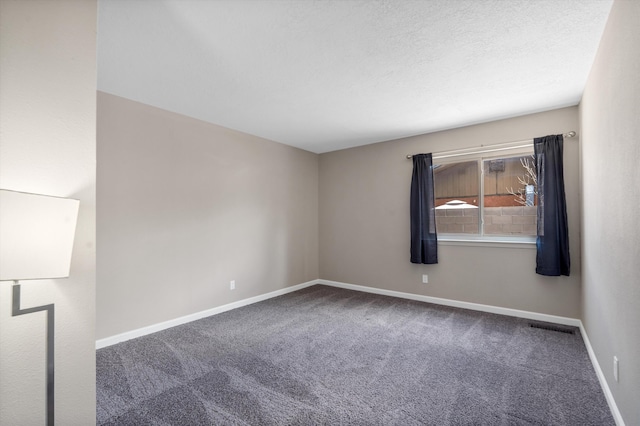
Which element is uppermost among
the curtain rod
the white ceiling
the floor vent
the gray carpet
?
the white ceiling

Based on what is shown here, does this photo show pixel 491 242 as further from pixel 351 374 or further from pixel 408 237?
pixel 351 374

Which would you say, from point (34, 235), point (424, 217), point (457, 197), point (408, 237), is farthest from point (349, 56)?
point (408, 237)

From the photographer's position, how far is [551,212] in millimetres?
3391

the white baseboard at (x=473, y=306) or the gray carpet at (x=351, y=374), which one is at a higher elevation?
the white baseboard at (x=473, y=306)

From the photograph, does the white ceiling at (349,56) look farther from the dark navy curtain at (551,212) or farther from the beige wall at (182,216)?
the dark navy curtain at (551,212)

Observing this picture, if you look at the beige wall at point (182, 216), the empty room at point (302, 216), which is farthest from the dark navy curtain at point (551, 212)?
the beige wall at point (182, 216)

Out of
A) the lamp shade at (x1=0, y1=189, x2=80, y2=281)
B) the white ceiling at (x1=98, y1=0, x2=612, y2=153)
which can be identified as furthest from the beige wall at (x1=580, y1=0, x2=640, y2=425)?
the lamp shade at (x1=0, y1=189, x2=80, y2=281)

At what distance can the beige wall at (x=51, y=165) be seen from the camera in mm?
1175

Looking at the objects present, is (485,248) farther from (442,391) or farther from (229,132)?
(229,132)

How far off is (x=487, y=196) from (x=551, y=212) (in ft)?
2.54

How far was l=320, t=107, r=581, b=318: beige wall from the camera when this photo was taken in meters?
3.43

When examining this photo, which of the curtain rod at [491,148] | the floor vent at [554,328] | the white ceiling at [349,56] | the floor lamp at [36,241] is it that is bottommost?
the floor vent at [554,328]

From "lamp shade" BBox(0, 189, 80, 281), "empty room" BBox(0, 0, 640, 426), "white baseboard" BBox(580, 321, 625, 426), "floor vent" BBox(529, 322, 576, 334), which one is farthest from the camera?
"floor vent" BBox(529, 322, 576, 334)

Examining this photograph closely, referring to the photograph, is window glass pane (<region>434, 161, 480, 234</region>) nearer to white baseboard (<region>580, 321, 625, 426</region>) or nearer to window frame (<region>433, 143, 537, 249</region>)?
window frame (<region>433, 143, 537, 249</region>)
